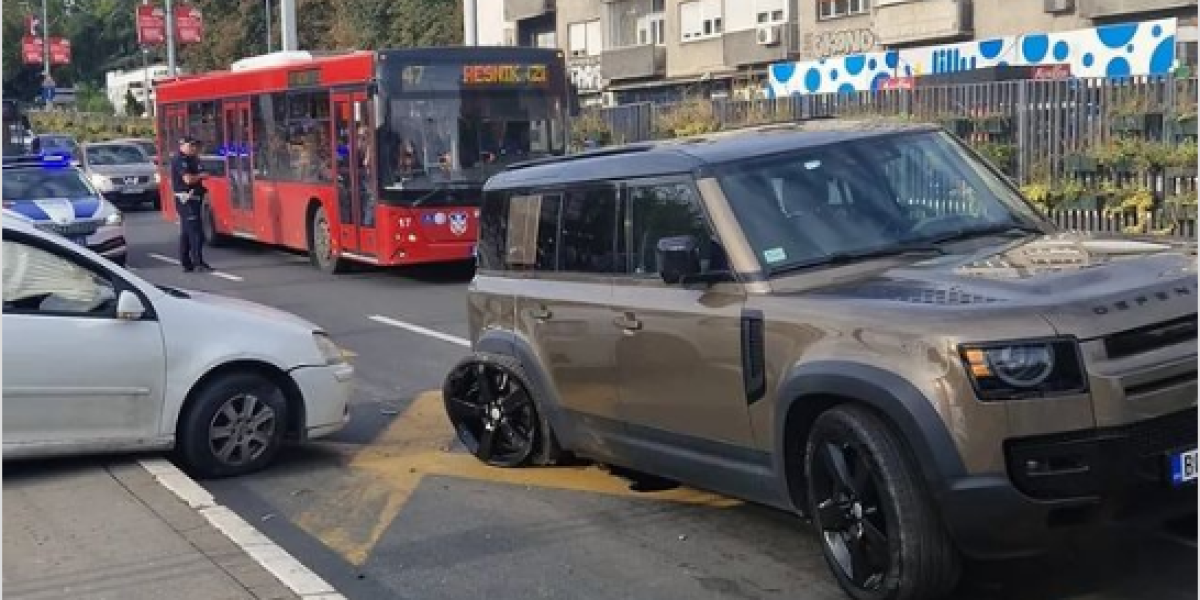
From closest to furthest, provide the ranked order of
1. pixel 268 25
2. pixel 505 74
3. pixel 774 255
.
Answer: pixel 774 255
pixel 505 74
pixel 268 25

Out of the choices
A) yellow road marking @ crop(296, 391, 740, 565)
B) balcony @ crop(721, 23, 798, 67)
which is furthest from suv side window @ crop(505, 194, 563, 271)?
balcony @ crop(721, 23, 798, 67)

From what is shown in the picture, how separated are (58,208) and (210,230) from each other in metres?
5.75

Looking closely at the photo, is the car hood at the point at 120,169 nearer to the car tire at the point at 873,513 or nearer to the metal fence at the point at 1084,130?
the metal fence at the point at 1084,130

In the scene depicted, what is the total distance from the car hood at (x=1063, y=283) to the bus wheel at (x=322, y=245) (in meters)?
13.9

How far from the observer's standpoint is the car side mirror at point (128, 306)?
297 inches

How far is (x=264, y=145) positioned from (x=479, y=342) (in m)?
13.6

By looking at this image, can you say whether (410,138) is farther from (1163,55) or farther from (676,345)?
(1163,55)

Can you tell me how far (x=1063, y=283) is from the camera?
5098 millimetres

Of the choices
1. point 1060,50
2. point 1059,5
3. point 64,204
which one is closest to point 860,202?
point 64,204

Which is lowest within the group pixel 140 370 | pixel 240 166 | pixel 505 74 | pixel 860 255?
pixel 140 370

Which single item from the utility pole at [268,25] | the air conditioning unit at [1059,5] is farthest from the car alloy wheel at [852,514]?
the utility pole at [268,25]

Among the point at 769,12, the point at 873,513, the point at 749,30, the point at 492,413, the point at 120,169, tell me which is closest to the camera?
the point at 873,513

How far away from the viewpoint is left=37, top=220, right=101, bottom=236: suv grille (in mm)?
17844

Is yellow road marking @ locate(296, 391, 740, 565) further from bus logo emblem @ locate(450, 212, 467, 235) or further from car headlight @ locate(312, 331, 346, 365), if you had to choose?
bus logo emblem @ locate(450, 212, 467, 235)
